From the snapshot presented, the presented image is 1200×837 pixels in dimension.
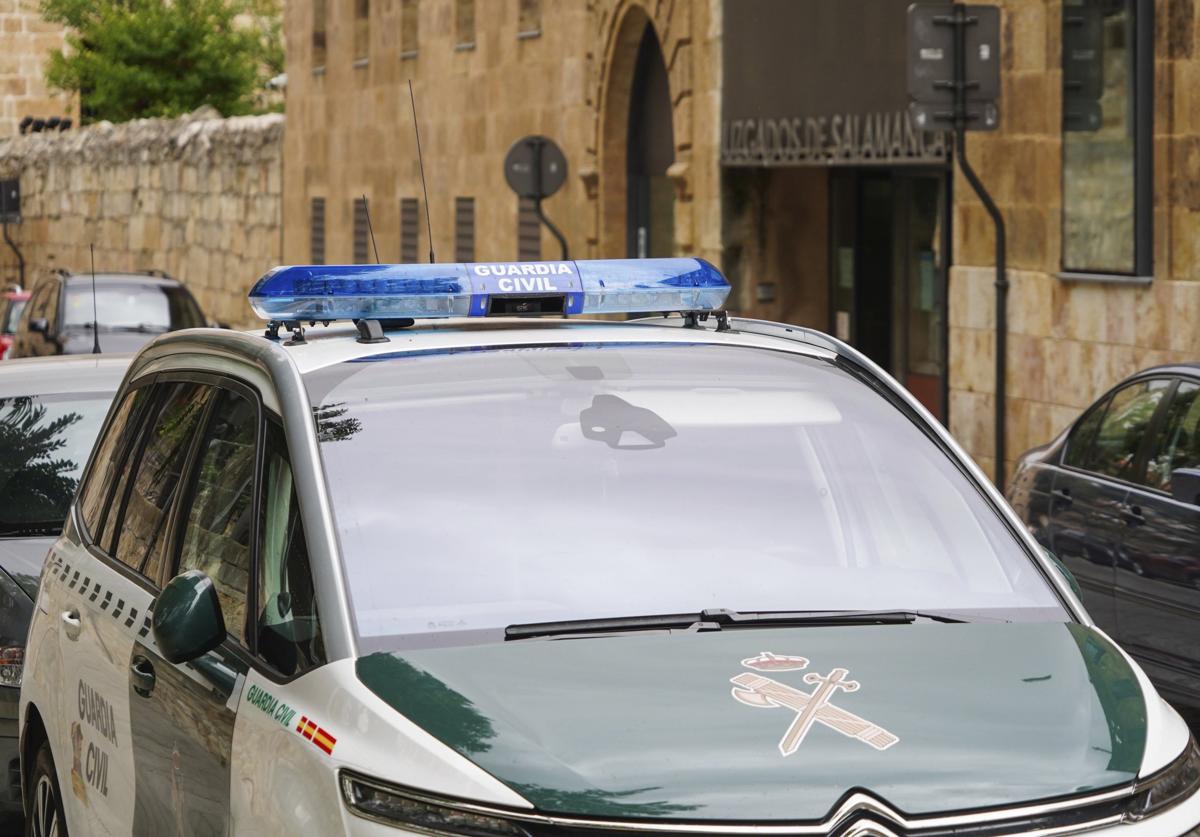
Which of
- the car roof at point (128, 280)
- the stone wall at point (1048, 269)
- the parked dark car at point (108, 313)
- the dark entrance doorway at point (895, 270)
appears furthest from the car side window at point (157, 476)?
the car roof at point (128, 280)

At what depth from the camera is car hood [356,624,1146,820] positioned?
3305mm

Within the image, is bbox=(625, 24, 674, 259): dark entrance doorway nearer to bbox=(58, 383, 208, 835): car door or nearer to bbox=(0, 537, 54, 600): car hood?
bbox=(0, 537, 54, 600): car hood

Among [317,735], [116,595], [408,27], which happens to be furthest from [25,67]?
[317,735]

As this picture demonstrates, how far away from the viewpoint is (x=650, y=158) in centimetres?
2402

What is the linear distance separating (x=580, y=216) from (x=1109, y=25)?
1097 cm

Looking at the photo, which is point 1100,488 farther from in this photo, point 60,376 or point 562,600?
point 562,600

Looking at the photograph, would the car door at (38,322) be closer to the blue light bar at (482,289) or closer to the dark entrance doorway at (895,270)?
the dark entrance doorway at (895,270)

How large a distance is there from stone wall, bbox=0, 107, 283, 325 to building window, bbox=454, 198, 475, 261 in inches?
296

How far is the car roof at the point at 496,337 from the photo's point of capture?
4594 millimetres

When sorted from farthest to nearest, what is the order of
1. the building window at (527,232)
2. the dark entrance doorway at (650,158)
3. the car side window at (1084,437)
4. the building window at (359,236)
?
the building window at (359,236) < the building window at (527,232) < the dark entrance doorway at (650,158) < the car side window at (1084,437)

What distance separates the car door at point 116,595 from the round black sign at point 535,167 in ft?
50.4

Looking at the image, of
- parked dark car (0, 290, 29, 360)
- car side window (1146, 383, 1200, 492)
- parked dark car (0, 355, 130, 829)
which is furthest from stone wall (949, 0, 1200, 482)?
parked dark car (0, 290, 29, 360)

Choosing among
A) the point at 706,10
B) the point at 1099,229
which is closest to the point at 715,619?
the point at 1099,229

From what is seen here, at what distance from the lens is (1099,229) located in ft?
49.8
